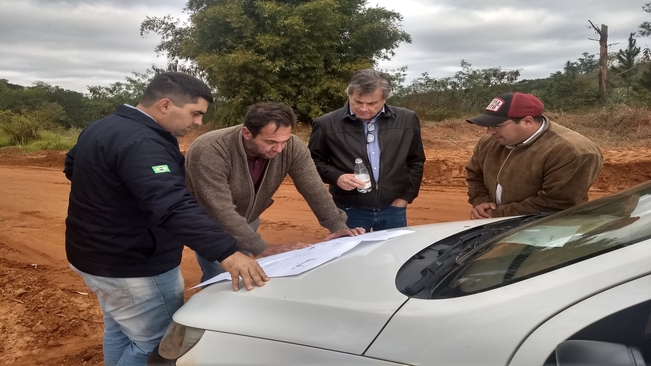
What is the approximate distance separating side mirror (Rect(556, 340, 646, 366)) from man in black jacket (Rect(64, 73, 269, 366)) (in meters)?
1.05

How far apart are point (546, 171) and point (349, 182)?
119 cm

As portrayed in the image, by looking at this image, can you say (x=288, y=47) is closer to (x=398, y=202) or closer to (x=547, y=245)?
(x=398, y=202)

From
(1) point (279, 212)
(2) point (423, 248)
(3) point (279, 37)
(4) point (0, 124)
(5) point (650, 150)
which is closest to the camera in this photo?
(2) point (423, 248)

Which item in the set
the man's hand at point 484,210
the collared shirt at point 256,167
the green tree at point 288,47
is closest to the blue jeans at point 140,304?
the collared shirt at point 256,167

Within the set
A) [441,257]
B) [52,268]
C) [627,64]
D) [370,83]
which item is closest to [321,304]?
[441,257]

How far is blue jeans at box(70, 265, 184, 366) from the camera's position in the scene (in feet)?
7.67

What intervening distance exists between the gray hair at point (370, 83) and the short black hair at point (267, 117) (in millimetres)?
782

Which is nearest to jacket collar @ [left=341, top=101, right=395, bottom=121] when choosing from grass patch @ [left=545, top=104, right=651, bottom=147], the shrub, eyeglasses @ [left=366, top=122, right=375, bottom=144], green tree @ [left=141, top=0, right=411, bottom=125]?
eyeglasses @ [left=366, top=122, right=375, bottom=144]

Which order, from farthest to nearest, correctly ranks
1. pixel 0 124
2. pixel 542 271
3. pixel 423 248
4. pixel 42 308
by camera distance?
pixel 0 124 < pixel 42 308 < pixel 423 248 < pixel 542 271

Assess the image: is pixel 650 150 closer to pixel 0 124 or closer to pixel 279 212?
pixel 279 212

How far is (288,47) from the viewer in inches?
662

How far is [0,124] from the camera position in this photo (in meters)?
20.4

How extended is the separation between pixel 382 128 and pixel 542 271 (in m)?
2.30

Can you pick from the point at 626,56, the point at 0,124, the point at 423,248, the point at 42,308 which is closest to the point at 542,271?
the point at 423,248
